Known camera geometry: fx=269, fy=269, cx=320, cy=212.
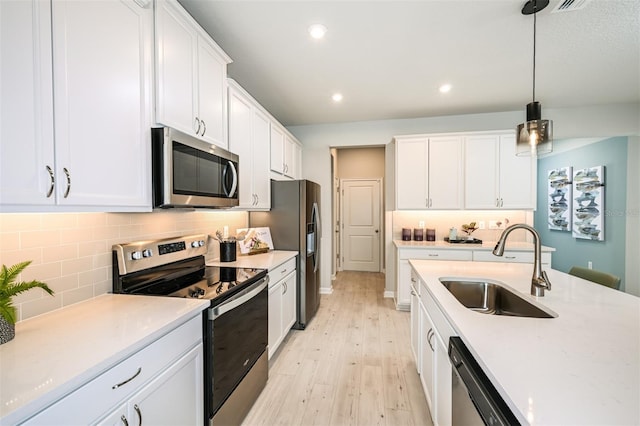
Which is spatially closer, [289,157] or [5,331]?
[5,331]

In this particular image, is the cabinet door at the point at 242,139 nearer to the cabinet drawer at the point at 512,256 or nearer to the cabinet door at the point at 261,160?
the cabinet door at the point at 261,160

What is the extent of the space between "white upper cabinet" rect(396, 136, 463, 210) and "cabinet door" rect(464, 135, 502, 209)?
0.10 metres

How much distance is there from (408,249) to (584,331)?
8.44 ft

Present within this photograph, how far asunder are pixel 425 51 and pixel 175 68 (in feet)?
6.45

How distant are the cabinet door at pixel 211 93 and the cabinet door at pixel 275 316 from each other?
132 centimetres

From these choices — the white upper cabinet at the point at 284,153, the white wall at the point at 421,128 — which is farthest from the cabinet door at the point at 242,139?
the white wall at the point at 421,128

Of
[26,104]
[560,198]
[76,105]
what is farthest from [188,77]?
[560,198]

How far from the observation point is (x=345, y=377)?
87.5 inches

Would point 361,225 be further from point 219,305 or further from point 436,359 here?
point 219,305

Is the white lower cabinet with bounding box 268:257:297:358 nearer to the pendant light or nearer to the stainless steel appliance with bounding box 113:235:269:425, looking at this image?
the stainless steel appliance with bounding box 113:235:269:425

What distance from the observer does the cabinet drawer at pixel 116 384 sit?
0.76 metres

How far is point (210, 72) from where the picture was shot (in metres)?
1.90

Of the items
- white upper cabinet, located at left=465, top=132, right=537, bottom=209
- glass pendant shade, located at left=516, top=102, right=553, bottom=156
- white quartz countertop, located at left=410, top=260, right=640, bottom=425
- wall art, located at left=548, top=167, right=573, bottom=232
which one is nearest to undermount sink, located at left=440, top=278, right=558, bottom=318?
white quartz countertop, located at left=410, top=260, right=640, bottom=425

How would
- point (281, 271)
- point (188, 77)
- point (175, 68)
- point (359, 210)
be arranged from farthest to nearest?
1. point (359, 210)
2. point (281, 271)
3. point (188, 77)
4. point (175, 68)
